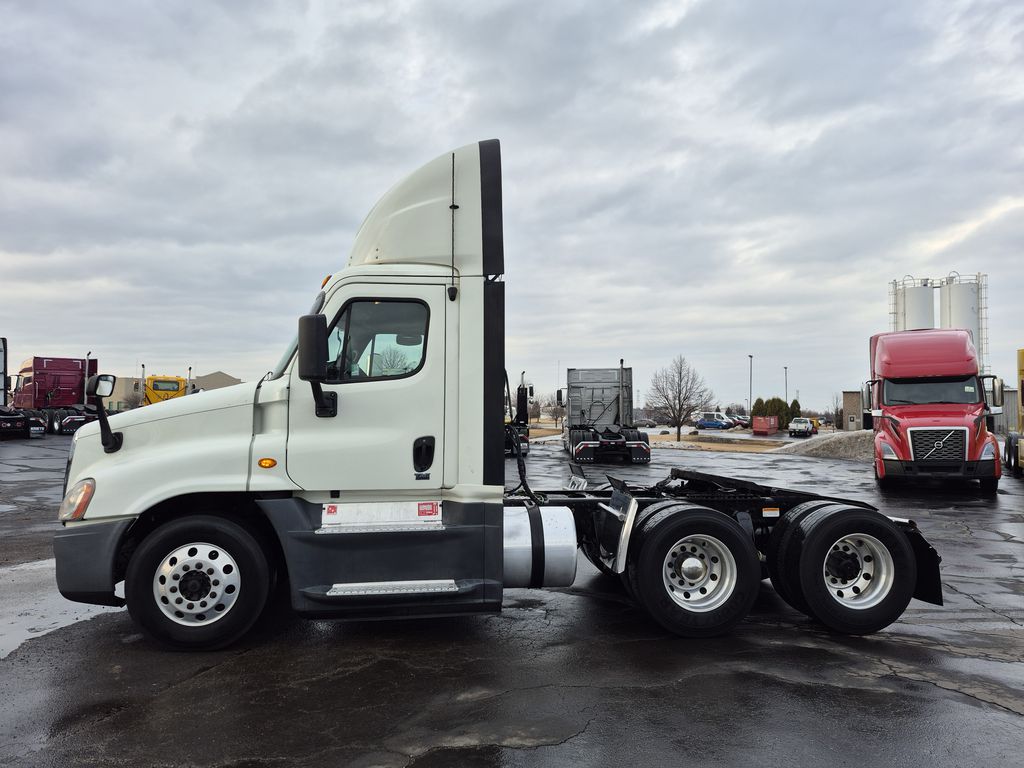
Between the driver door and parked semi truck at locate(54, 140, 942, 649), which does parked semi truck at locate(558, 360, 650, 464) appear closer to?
parked semi truck at locate(54, 140, 942, 649)

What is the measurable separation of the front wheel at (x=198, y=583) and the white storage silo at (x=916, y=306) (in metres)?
27.2

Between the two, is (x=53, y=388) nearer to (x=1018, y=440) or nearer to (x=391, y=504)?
(x=391, y=504)

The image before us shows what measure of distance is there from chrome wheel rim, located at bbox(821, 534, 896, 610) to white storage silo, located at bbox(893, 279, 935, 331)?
941 inches

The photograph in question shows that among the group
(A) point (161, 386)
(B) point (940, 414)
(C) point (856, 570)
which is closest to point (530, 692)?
(C) point (856, 570)

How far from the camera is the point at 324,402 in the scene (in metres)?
5.23

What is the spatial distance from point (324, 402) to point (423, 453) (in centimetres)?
81

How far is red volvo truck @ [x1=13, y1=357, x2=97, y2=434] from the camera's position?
36.4 metres

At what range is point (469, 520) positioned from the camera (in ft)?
17.6

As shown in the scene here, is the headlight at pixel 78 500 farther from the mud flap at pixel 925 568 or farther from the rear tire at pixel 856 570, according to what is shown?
the mud flap at pixel 925 568

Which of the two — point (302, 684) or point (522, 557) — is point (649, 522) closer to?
point (522, 557)

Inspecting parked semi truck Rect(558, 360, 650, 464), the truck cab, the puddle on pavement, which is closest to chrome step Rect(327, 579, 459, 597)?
the truck cab

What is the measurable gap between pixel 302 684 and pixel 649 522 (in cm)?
281

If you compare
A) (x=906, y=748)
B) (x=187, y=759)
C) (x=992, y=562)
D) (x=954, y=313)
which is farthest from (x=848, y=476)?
(x=187, y=759)

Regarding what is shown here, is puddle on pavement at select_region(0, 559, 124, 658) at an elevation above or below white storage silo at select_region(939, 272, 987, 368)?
below
